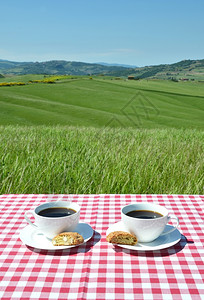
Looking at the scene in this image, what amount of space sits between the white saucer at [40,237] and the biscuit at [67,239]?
0.7 inches

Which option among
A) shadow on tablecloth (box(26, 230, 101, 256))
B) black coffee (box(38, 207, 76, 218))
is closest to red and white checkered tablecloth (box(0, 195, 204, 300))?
shadow on tablecloth (box(26, 230, 101, 256))

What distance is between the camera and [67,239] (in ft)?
3.77

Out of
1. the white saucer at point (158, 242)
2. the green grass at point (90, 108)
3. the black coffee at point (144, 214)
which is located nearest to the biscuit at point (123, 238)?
the white saucer at point (158, 242)

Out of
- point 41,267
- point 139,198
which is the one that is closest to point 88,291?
point 41,267

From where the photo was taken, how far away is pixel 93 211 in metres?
1.55

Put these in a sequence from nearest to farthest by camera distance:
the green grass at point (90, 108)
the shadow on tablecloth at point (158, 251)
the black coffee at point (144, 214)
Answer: the shadow on tablecloth at point (158, 251) → the black coffee at point (144, 214) → the green grass at point (90, 108)

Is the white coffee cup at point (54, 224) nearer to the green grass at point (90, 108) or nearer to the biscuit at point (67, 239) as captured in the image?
the biscuit at point (67, 239)

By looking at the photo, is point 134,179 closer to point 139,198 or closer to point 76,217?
point 139,198

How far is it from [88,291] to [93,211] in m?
0.63

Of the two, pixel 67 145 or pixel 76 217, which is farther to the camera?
pixel 67 145

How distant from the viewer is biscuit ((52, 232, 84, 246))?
1141mm

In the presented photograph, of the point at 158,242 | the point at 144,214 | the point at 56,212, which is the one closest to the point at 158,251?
the point at 158,242

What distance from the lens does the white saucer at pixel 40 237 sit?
3.77 feet

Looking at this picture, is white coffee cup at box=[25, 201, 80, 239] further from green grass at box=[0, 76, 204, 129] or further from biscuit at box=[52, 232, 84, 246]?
green grass at box=[0, 76, 204, 129]
